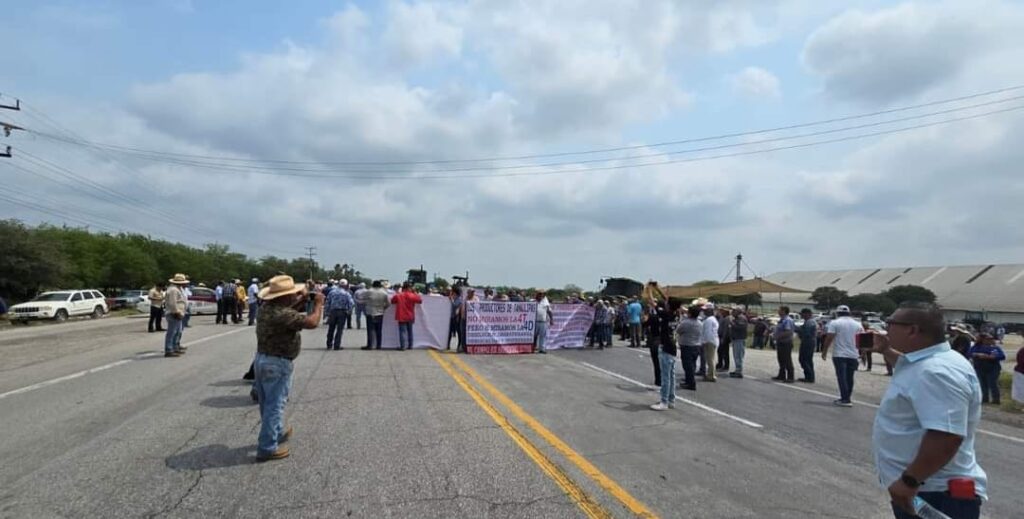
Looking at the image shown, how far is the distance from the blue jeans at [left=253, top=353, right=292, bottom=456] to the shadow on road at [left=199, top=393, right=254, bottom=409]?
2364 mm

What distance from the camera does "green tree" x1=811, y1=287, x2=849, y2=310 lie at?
70844 mm

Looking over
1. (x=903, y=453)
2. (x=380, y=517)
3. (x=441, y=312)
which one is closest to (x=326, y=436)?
(x=380, y=517)

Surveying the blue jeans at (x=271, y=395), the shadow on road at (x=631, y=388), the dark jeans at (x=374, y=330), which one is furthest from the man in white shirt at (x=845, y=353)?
the dark jeans at (x=374, y=330)

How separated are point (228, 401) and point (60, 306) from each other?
29227mm

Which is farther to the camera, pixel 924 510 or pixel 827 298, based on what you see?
pixel 827 298

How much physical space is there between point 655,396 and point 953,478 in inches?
304

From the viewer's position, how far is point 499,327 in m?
17.0

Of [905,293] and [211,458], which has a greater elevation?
[905,293]

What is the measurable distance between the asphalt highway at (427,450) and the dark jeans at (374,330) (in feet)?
12.9

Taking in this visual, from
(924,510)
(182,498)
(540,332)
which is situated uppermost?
(924,510)

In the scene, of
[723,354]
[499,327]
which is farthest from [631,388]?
[723,354]

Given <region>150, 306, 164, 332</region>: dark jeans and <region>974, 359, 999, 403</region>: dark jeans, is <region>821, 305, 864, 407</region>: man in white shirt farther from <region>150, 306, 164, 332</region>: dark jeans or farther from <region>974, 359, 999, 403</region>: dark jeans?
<region>150, 306, 164, 332</region>: dark jeans

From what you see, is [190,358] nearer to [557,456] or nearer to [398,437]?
[398,437]

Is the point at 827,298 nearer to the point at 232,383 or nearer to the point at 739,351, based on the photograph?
the point at 739,351
